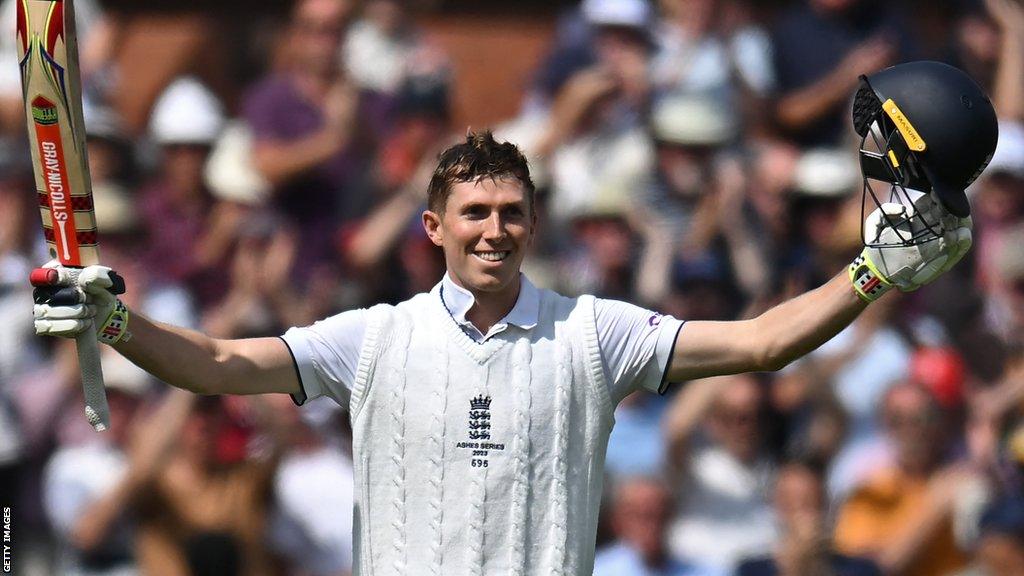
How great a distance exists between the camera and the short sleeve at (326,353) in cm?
460

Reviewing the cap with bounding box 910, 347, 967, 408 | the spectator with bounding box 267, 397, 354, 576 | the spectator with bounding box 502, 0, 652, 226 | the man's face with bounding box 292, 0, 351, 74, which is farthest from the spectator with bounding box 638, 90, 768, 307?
the spectator with bounding box 267, 397, 354, 576

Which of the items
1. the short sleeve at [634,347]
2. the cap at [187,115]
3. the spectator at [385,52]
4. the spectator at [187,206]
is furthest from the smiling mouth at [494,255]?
the cap at [187,115]

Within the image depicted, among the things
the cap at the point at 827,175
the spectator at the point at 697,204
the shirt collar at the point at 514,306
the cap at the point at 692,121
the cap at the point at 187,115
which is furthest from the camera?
the cap at the point at 187,115

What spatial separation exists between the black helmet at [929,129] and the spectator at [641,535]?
332cm

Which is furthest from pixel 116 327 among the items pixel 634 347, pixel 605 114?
pixel 605 114

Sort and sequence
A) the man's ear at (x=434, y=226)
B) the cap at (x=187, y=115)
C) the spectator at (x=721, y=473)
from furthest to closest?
the cap at (x=187, y=115)
the spectator at (x=721, y=473)
the man's ear at (x=434, y=226)

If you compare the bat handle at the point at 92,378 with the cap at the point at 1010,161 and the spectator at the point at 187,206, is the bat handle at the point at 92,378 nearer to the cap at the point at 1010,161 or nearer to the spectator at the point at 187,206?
the spectator at the point at 187,206

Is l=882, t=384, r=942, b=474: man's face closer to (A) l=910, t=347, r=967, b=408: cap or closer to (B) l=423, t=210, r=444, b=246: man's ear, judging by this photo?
(A) l=910, t=347, r=967, b=408: cap

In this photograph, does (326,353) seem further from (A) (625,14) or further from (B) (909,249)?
(A) (625,14)

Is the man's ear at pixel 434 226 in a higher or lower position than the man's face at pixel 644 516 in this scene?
higher

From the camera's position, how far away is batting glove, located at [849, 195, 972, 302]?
4.38 m

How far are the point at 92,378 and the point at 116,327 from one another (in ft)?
0.58

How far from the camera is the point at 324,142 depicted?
852 centimetres

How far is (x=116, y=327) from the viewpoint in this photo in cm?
434
